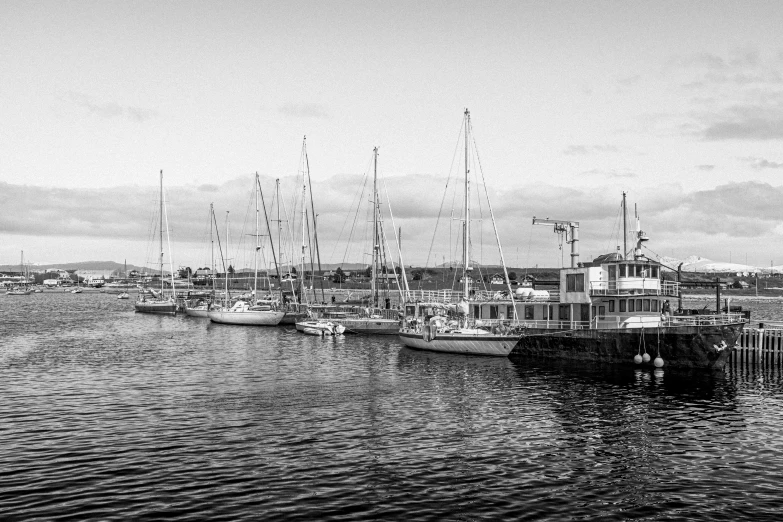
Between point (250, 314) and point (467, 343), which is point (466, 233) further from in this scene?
point (250, 314)

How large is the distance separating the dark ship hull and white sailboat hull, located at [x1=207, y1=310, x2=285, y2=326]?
45657 millimetres

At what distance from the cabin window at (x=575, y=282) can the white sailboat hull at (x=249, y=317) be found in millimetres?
45902

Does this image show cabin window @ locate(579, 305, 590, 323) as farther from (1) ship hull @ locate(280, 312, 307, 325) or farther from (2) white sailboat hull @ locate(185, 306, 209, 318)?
(2) white sailboat hull @ locate(185, 306, 209, 318)

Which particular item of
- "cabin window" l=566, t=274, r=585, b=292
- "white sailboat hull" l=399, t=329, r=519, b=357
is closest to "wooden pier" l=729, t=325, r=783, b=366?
"cabin window" l=566, t=274, r=585, b=292

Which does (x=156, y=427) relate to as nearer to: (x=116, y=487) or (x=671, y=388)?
(x=116, y=487)

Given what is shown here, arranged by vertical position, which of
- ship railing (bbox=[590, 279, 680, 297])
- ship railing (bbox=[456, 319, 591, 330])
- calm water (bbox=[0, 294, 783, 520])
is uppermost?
ship railing (bbox=[590, 279, 680, 297])

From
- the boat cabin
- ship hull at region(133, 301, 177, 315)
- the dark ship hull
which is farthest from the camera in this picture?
ship hull at region(133, 301, 177, 315)

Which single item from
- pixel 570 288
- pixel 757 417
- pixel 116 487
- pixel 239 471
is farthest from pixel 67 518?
pixel 570 288

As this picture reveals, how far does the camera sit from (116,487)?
787 inches

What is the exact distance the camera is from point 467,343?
54.8 metres

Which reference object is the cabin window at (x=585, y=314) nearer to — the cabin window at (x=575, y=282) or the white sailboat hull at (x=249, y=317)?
the cabin window at (x=575, y=282)

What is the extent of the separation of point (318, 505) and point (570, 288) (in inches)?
1585

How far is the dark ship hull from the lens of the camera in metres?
44.9

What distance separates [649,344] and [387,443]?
2841 cm
